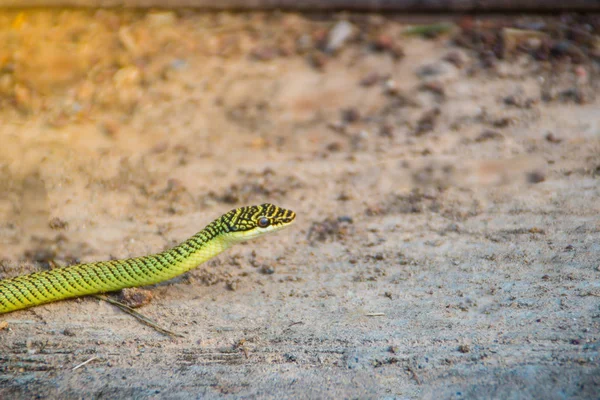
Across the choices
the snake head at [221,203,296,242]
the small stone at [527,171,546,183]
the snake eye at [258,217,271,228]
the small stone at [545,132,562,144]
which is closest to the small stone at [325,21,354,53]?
the small stone at [545,132,562,144]

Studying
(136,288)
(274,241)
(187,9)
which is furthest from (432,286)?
(187,9)

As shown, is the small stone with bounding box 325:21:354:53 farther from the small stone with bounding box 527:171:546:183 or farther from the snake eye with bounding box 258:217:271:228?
the snake eye with bounding box 258:217:271:228

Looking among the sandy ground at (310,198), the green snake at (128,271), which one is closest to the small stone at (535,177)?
the sandy ground at (310,198)

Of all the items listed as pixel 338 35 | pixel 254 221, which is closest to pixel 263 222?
pixel 254 221

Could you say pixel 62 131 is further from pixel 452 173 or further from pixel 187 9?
pixel 452 173

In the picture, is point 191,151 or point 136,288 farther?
point 191,151

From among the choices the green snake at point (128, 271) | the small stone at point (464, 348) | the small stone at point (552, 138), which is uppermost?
the small stone at point (464, 348)

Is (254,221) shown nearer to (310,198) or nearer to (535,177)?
(310,198)

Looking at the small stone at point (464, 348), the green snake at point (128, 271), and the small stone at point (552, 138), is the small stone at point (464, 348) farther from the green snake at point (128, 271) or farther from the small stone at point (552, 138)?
the small stone at point (552, 138)
